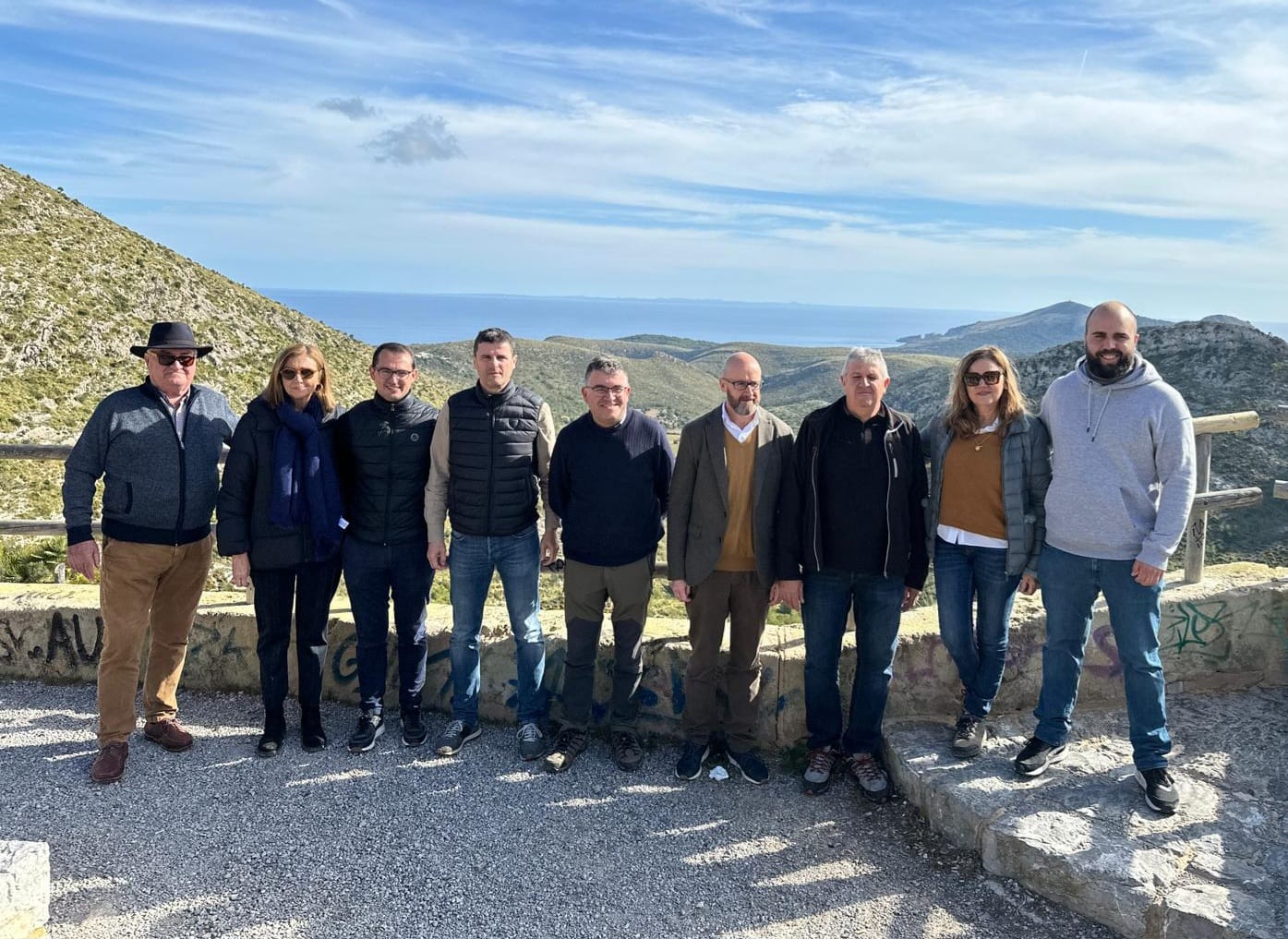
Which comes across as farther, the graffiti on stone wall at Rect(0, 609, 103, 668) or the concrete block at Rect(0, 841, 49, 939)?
the graffiti on stone wall at Rect(0, 609, 103, 668)

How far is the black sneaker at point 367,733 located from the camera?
5.14 metres

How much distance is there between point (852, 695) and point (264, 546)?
3.38 m

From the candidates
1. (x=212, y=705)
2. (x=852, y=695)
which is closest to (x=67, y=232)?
(x=212, y=705)

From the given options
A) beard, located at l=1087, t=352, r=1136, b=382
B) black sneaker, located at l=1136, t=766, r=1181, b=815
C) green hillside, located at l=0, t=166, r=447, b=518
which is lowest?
black sneaker, located at l=1136, t=766, r=1181, b=815

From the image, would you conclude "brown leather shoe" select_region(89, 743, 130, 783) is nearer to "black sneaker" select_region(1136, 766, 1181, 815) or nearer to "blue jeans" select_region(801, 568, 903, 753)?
"blue jeans" select_region(801, 568, 903, 753)

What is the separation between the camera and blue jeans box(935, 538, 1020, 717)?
4617mm

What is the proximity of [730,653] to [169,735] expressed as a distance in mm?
3309

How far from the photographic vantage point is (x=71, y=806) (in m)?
4.58

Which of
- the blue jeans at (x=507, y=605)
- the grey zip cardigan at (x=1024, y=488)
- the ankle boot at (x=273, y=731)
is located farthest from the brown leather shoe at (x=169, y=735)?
the grey zip cardigan at (x=1024, y=488)

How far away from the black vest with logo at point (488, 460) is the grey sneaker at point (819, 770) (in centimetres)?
210

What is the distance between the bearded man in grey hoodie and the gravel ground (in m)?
1.03

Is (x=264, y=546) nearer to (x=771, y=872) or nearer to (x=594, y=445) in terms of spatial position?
(x=594, y=445)

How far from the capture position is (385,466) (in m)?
4.98

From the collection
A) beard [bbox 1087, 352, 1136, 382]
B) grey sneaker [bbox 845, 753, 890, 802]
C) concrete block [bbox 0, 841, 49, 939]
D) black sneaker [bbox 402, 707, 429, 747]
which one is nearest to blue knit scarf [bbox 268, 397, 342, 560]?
black sneaker [bbox 402, 707, 429, 747]
